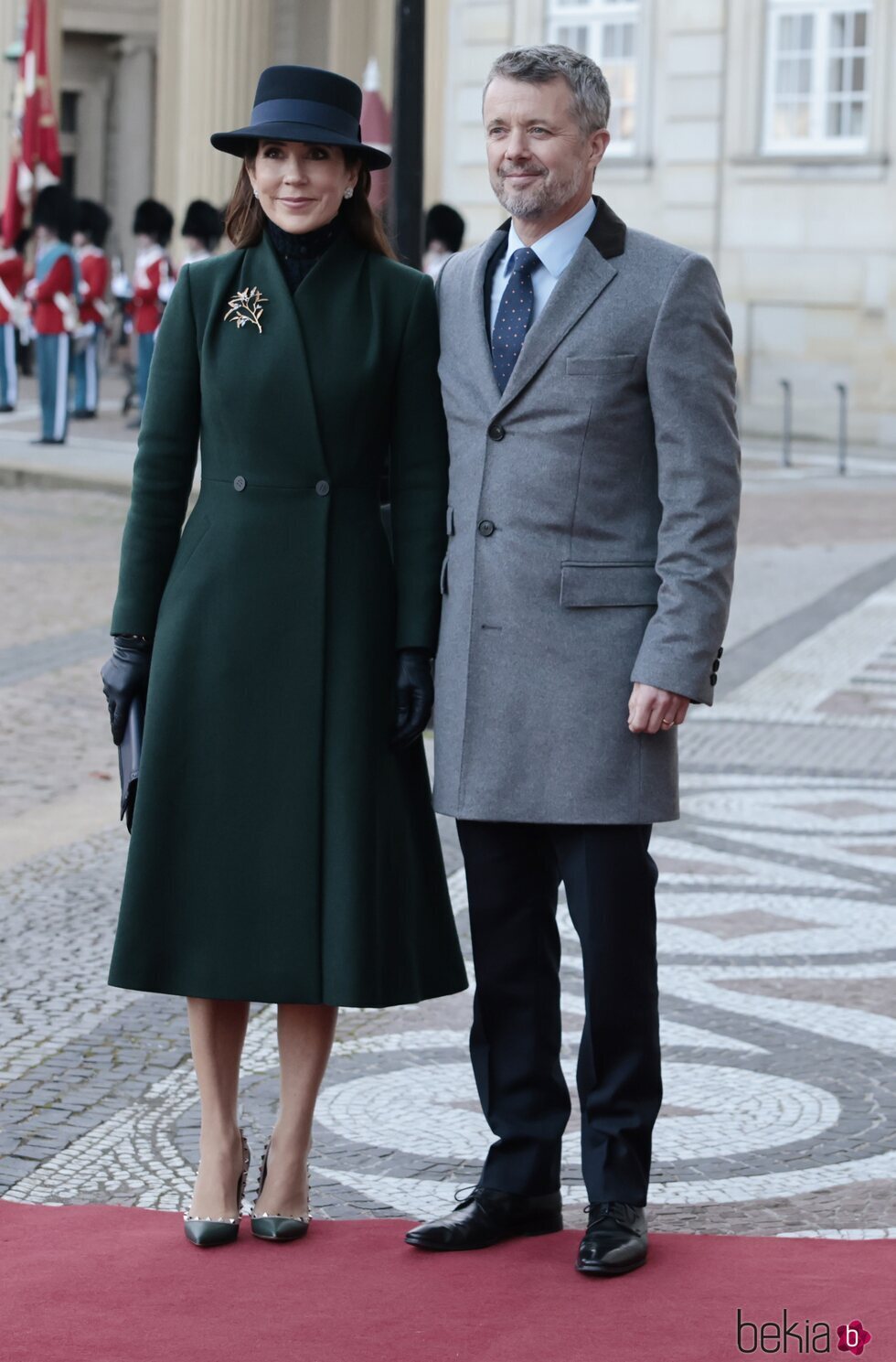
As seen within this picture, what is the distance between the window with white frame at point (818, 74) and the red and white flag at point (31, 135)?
23.4 ft

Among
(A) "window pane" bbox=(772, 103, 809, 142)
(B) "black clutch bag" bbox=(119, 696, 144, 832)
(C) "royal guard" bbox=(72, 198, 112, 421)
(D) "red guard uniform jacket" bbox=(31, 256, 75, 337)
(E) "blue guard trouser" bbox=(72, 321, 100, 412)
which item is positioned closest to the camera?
(B) "black clutch bag" bbox=(119, 696, 144, 832)

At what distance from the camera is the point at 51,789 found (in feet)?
23.5

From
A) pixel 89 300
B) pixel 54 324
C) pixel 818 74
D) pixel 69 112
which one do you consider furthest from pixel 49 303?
pixel 69 112

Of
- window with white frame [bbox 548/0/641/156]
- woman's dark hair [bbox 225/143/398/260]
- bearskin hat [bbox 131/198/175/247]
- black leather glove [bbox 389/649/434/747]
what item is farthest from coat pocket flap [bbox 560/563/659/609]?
window with white frame [bbox 548/0/641/156]

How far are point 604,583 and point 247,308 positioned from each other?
700 mm

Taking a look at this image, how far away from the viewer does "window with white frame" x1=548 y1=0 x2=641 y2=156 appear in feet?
78.2

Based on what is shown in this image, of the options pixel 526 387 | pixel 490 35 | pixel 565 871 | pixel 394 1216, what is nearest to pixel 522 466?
pixel 526 387

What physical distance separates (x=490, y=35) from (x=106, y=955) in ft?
68.0

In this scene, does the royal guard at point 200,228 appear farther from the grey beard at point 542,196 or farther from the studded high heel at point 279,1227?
the studded high heel at point 279,1227

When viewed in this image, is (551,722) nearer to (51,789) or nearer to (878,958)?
(878,958)

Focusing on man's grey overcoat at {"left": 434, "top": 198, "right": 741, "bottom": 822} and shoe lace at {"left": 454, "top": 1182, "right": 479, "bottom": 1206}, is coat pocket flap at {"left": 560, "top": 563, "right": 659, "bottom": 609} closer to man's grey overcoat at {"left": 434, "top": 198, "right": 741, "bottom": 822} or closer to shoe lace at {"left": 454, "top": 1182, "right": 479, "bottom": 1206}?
man's grey overcoat at {"left": 434, "top": 198, "right": 741, "bottom": 822}

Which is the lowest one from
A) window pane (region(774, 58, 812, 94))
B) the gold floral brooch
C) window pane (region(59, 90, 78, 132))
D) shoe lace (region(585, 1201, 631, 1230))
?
shoe lace (region(585, 1201, 631, 1230))

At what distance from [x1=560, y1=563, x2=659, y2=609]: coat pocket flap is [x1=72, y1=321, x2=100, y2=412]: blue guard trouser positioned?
768 inches

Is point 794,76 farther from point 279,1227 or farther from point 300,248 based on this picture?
point 279,1227
